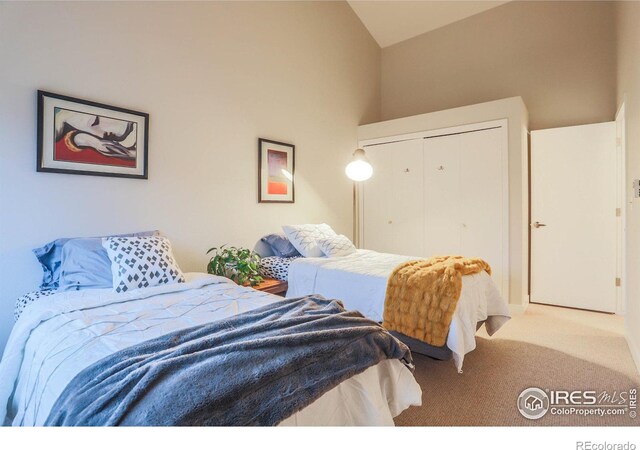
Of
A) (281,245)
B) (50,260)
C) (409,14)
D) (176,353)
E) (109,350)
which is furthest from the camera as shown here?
(409,14)

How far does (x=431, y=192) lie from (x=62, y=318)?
3866 mm

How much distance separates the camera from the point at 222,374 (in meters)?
0.91

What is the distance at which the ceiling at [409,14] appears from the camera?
14.6 ft

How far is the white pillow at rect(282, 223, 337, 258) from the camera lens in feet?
10.8

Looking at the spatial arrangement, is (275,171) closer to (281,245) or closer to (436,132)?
(281,245)

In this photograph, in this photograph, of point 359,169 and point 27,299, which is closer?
point 27,299

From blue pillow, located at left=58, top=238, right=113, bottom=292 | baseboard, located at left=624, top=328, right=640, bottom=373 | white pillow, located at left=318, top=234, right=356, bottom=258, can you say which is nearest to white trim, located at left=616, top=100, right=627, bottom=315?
baseboard, located at left=624, top=328, right=640, bottom=373

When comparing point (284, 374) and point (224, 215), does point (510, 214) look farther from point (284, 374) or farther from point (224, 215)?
point (284, 374)

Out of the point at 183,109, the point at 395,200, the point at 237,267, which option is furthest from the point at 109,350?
the point at 395,200

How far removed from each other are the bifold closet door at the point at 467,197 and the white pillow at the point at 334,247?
4.75 feet

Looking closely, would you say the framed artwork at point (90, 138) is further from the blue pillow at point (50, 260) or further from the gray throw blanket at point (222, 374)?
the gray throw blanket at point (222, 374)

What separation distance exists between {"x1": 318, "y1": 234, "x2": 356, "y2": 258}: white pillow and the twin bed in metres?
1.37

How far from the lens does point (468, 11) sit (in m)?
4.50

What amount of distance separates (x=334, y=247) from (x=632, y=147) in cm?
260
